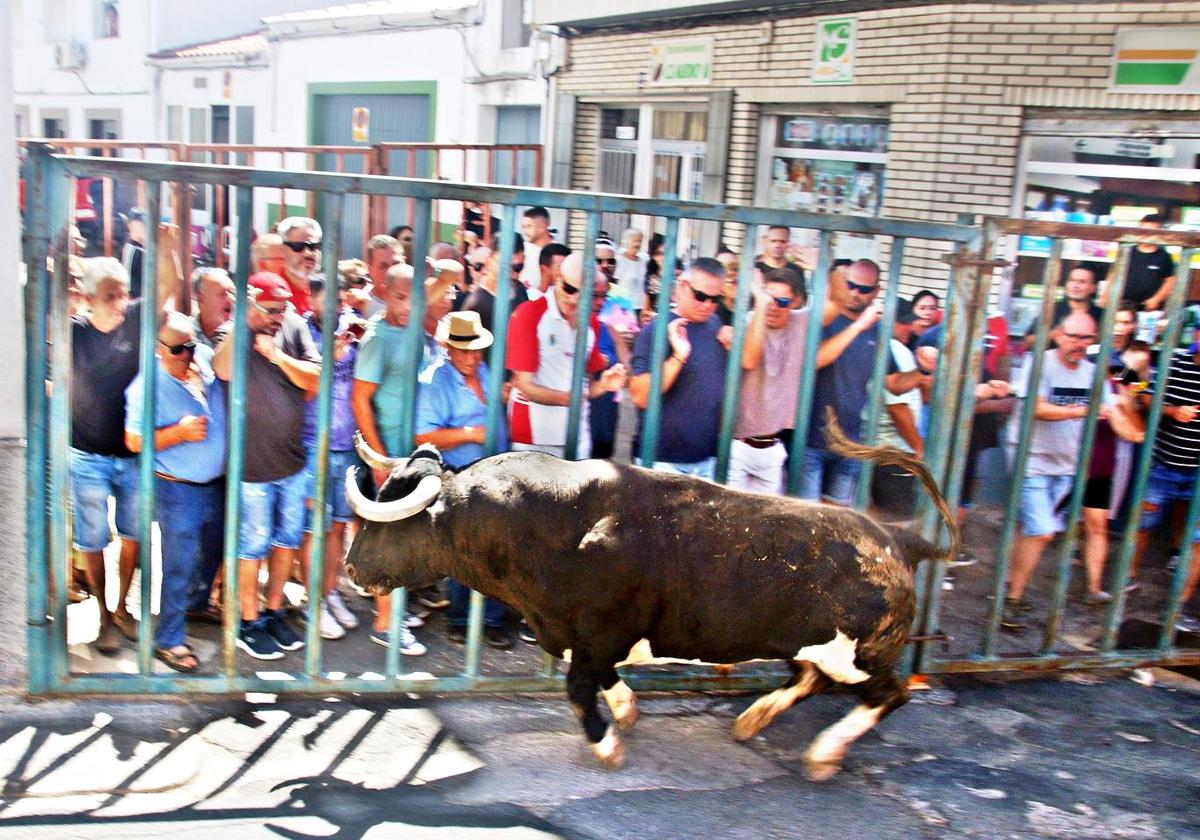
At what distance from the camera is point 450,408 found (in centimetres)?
478

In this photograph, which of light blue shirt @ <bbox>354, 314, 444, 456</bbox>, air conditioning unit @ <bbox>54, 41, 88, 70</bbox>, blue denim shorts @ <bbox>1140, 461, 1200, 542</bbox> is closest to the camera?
light blue shirt @ <bbox>354, 314, 444, 456</bbox>

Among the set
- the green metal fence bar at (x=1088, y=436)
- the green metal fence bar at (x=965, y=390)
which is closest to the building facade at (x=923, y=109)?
the green metal fence bar at (x=1088, y=436)

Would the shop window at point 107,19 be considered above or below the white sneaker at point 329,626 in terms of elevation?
above

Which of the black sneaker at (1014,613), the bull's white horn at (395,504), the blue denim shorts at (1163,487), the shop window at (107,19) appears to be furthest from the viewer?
the shop window at (107,19)

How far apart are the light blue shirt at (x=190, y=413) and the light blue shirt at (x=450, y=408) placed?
79 centimetres

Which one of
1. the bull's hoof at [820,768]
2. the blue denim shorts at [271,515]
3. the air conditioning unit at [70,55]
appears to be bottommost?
the bull's hoof at [820,768]

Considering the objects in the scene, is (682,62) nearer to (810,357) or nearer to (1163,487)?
(1163,487)

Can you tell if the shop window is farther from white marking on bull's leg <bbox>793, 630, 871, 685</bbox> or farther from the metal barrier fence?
white marking on bull's leg <bbox>793, 630, 871, 685</bbox>

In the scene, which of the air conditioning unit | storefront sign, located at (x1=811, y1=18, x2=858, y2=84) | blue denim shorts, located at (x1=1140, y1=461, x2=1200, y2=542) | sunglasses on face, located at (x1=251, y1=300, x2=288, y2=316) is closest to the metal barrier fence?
sunglasses on face, located at (x1=251, y1=300, x2=288, y2=316)

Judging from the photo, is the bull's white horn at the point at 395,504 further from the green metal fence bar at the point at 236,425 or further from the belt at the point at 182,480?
the belt at the point at 182,480

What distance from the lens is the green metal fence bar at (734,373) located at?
4593mm

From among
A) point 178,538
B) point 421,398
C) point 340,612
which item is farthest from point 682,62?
point 178,538

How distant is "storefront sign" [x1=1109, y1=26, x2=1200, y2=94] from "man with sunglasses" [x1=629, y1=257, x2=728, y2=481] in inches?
221

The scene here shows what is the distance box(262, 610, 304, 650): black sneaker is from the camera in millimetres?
4957
